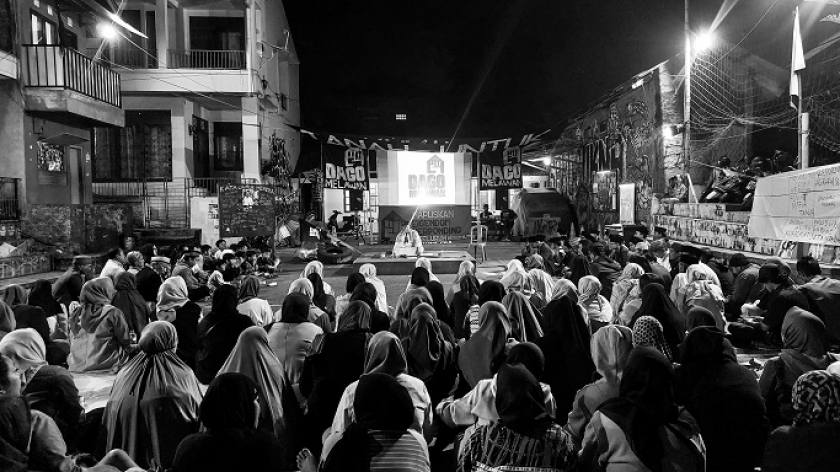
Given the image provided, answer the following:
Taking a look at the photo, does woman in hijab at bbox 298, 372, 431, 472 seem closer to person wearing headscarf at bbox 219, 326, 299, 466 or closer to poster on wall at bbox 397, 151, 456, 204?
person wearing headscarf at bbox 219, 326, 299, 466

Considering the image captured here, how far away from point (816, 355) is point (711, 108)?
41.9 ft

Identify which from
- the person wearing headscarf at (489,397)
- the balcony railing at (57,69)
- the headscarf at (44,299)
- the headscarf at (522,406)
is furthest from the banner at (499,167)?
the headscarf at (522,406)

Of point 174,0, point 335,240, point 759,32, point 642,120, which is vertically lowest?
point 335,240

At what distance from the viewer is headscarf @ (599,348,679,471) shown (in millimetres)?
2646

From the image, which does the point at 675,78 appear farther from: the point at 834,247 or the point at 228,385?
the point at 228,385

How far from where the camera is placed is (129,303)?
6.68 meters

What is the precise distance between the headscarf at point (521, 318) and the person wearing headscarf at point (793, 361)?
1811 millimetres

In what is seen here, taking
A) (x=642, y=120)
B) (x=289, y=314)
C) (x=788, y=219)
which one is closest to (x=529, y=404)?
(x=289, y=314)

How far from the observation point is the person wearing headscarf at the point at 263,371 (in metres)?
3.88

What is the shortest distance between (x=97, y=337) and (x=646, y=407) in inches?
201

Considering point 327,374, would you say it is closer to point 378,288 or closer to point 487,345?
point 487,345

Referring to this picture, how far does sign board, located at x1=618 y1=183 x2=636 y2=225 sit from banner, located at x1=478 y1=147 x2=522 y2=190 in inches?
168

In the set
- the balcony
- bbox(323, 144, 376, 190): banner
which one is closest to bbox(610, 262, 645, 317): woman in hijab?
the balcony

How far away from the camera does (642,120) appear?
688 inches
